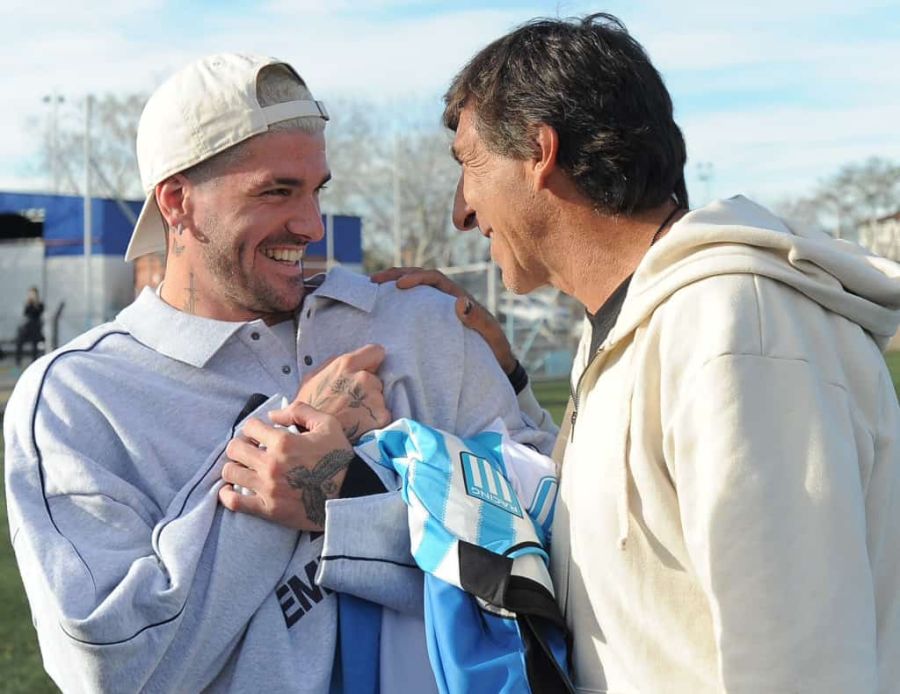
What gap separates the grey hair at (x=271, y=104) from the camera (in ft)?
9.92

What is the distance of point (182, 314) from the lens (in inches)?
119

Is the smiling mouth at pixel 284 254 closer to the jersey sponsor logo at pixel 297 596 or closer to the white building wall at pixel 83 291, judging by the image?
the jersey sponsor logo at pixel 297 596

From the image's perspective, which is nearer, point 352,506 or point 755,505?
point 755,505

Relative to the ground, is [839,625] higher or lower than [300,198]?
lower

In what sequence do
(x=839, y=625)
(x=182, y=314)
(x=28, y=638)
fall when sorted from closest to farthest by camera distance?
1. (x=839, y=625)
2. (x=182, y=314)
3. (x=28, y=638)

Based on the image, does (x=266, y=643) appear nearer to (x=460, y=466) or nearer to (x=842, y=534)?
(x=460, y=466)

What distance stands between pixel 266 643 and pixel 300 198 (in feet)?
3.81

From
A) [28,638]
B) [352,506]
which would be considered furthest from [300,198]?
[28,638]

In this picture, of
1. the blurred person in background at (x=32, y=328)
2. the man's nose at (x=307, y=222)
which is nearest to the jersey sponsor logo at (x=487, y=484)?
the man's nose at (x=307, y=222)

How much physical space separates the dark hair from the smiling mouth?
87 cm

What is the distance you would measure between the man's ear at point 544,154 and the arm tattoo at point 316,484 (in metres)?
0.77

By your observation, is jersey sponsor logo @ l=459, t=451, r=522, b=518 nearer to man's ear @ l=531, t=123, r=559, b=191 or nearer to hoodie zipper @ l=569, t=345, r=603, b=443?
hoodie zipper @ l=569, t=345, r=603, b=443

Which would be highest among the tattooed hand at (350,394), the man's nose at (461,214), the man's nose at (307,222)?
the man's nose at (461,214)

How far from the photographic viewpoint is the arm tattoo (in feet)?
8.52
